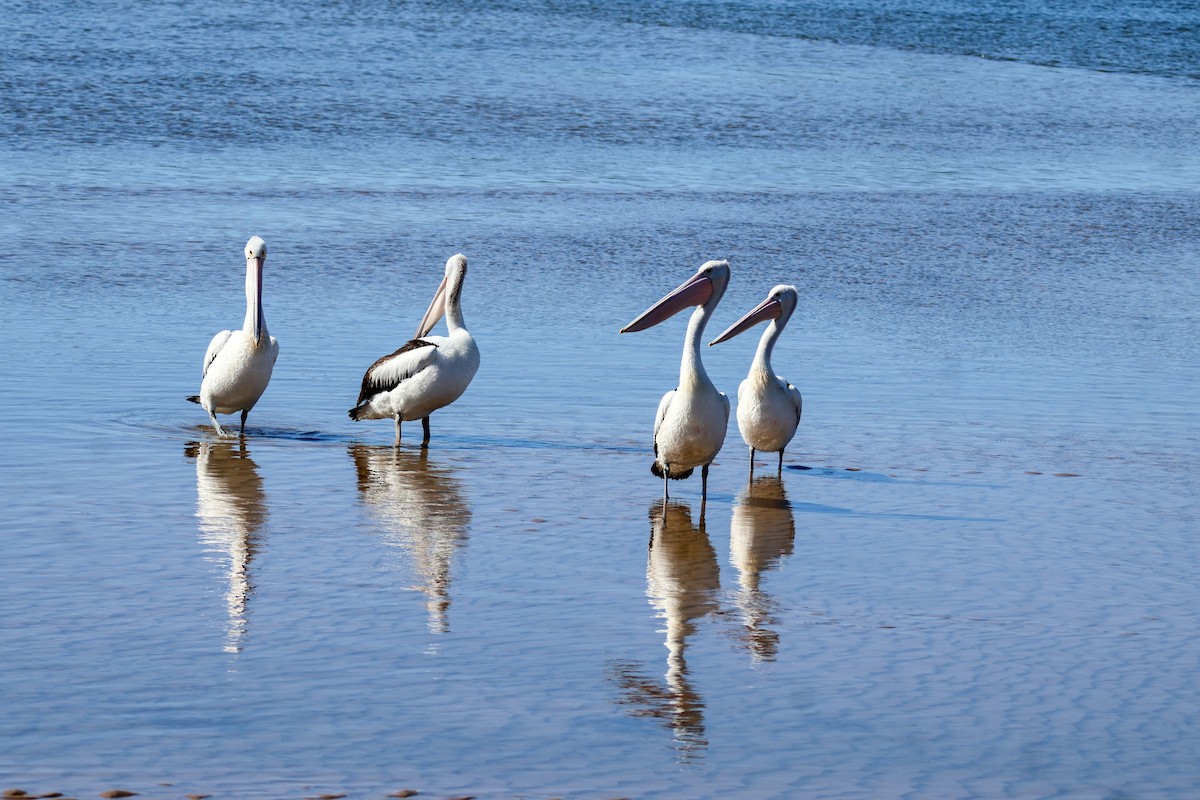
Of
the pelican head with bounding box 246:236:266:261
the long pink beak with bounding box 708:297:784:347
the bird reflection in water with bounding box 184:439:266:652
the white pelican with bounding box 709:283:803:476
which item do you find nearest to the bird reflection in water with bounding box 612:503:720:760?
the white pelican with bounding box 709:283:803:476

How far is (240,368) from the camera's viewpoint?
26.8ft

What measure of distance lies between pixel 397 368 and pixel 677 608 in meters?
3.09

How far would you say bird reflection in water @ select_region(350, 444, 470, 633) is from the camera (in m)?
5.73

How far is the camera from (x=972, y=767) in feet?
13.8

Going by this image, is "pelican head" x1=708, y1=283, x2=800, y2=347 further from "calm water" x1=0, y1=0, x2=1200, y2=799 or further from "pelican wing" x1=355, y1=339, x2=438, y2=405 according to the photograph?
"pelican wing" x1=355, y1=339, x2=438, y2=405

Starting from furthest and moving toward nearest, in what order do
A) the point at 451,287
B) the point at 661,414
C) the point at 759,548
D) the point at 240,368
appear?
the point at 451,287 < the point at 240,368 < the point at 661,414 < the point at 759,548

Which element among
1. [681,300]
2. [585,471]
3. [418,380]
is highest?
[681,300]

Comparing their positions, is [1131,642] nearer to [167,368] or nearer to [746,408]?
[746,408]

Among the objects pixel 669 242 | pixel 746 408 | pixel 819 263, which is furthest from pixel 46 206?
pixel 746 408

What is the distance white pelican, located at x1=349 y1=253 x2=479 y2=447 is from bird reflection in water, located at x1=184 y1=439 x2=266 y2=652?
25.4 inches

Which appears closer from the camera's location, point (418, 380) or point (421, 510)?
point (421, 510)

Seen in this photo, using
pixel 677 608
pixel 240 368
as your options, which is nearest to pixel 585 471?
pixel 240 368

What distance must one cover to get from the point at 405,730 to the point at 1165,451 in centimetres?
478

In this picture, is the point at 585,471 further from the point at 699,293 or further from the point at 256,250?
the point at 256,250
